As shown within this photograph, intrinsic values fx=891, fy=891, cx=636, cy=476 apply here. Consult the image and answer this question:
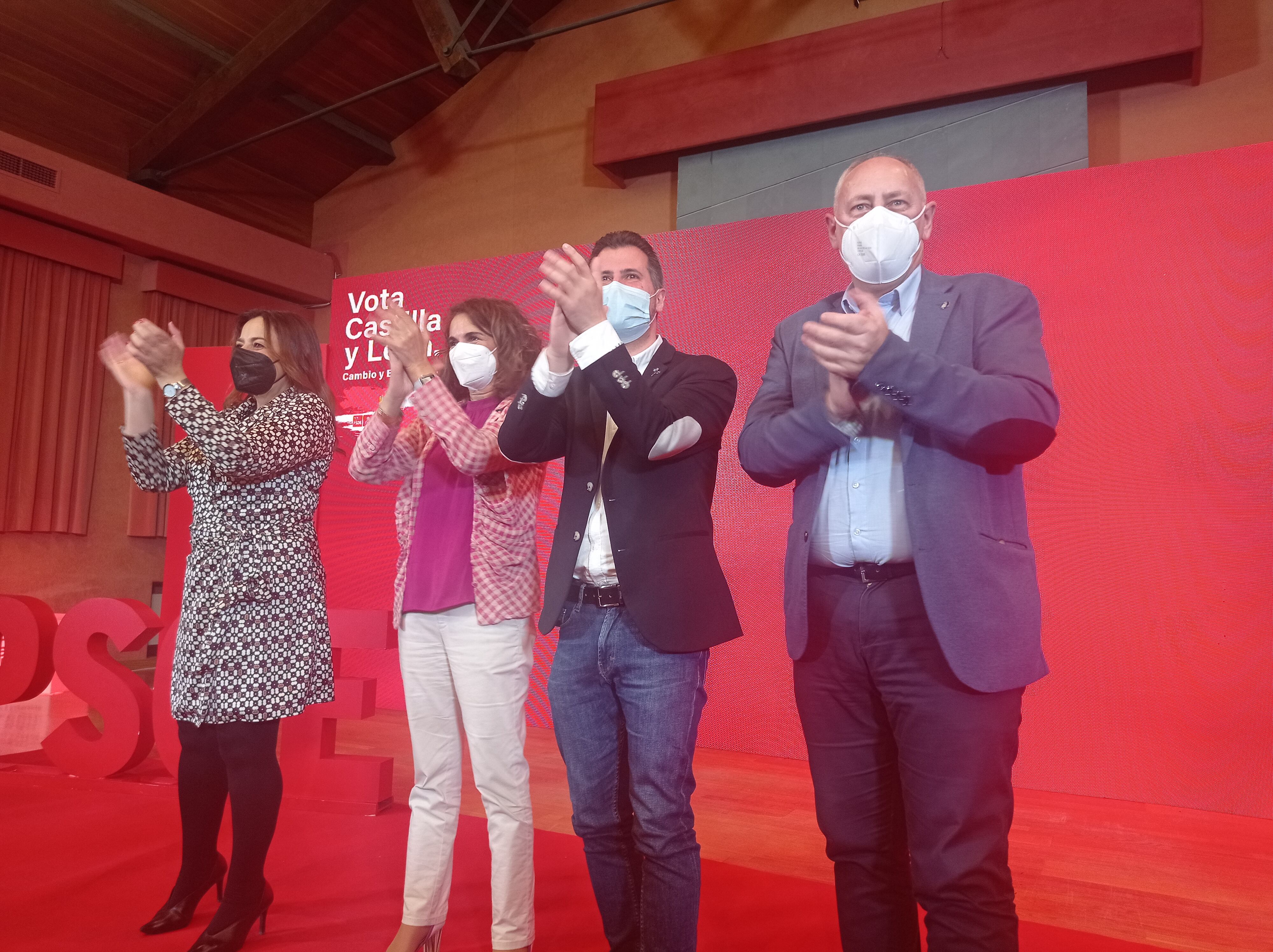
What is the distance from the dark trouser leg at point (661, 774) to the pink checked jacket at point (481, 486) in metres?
0.43

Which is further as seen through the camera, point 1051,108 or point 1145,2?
point 1051,108

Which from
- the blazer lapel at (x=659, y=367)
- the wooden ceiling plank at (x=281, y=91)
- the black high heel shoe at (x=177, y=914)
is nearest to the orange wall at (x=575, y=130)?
the wooden ceiling plank at (x=281, y=91)

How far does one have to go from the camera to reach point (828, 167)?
17.4ft

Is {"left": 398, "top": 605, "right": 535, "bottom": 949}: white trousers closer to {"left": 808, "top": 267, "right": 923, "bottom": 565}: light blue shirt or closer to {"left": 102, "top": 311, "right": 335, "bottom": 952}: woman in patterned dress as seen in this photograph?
{"left": 102, "top": 311, "right": 335, "bottom": 952}: woman in patterned dress

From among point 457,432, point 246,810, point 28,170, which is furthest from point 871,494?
point 28,170

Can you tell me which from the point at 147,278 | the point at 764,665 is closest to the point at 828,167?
the point at 764,665

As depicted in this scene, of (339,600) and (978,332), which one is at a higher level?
(978,332)

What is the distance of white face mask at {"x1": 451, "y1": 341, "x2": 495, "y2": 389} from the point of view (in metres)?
1.93

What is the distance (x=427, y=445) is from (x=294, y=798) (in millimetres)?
1848

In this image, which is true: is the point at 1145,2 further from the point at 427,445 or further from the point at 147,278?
the point at 147,278

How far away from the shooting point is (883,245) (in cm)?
126

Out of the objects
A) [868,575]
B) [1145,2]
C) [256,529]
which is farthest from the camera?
[1145,2]

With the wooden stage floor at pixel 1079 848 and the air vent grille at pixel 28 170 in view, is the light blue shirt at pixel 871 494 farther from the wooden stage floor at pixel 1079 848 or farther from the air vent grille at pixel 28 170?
the air vent grille at pixel 28 170

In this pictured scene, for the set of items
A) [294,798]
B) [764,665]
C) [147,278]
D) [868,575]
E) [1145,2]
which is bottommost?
[294,798]
